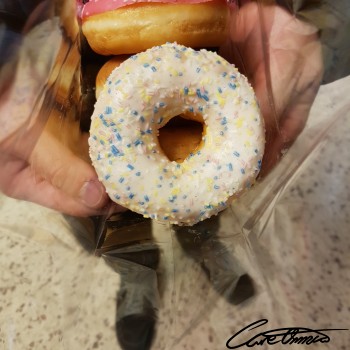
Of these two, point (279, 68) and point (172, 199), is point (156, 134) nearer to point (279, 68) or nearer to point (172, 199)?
point (172, 199)

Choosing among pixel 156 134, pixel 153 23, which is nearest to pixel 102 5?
pixel 153 23

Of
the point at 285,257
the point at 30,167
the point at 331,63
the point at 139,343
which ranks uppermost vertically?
the point at 331,63

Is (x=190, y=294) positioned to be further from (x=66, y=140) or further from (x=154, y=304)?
(x=66, y=140)

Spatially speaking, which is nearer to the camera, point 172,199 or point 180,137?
point 172,199

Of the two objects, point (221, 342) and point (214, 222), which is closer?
point (221, 342)

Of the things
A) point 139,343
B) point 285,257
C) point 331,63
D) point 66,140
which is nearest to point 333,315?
point 285,257

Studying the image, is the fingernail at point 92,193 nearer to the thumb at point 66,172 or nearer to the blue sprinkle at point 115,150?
the thumb at point 66,172

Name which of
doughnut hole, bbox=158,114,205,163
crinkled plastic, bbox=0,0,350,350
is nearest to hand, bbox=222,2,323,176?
crinkled plastic, bbox=0,0,350,350
